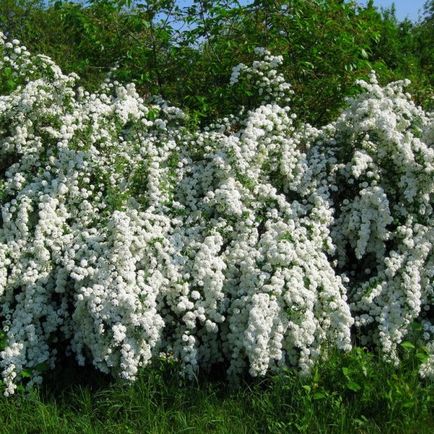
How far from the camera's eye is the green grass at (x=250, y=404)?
4.56 meters

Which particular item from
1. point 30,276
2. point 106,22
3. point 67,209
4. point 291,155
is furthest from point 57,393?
point 106,22

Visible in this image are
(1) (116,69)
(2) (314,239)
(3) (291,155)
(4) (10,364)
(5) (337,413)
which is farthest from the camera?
(1) (116,69)

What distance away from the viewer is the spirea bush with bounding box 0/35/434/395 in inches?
193

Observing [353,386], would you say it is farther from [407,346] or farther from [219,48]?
[219,48]

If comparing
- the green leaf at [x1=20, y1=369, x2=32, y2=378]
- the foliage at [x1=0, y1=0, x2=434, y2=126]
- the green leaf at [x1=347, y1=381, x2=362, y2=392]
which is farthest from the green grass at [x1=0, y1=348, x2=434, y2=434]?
the foliage at [x1=0, y1=0, x2=434, y2=126]

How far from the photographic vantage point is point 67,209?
5617mm

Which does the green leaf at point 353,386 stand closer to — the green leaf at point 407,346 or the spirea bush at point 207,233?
the spirea bush at point 207,233

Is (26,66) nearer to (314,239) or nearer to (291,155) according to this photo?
(291,155)

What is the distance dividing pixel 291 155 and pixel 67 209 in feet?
6.14

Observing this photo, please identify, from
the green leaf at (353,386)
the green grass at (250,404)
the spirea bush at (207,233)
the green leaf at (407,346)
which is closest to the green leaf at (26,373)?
the spirea bush at (207,233)

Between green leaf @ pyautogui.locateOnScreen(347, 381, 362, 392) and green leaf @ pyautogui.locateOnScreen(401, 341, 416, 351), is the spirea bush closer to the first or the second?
green leaf @ pyautogui.locateOnScreen(401, 341, 416, 351)

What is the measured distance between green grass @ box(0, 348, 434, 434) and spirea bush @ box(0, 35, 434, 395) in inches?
6.0

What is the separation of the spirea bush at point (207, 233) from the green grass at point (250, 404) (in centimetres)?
15

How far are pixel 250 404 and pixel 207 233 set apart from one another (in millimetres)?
1318
